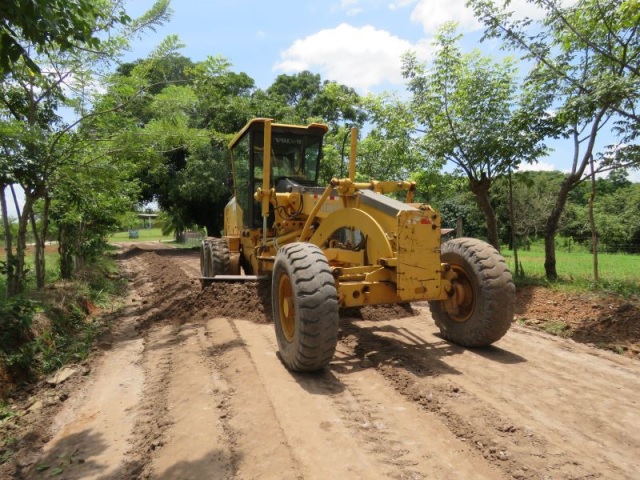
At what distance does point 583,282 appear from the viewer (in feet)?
29.1

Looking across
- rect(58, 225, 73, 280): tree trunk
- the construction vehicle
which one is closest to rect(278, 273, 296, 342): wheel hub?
the construction vehicle

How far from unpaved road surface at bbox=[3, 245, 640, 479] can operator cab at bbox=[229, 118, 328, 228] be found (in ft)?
8.66

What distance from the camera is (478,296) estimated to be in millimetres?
4957

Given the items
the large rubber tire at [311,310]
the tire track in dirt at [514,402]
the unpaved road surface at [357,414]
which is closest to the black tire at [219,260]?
the unpaved road surface at [357,414]

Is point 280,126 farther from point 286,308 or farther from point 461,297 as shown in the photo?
point 461,297

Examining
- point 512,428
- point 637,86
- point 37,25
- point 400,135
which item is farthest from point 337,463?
point 400,135

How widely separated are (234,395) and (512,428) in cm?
226

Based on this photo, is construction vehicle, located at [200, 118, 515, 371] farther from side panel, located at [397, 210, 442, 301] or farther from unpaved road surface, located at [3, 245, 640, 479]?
unpaved road surface, located at [3, 245, 640, 479]

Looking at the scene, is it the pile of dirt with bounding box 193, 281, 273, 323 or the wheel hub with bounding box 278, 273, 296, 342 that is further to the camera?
the pile of dirt with bounding box 193, 281, 273, 323

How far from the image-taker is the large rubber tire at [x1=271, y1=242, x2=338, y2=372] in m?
4.13

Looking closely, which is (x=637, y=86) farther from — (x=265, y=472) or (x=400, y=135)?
(x=265, y=472)

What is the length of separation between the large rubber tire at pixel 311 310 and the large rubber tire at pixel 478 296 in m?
1.70

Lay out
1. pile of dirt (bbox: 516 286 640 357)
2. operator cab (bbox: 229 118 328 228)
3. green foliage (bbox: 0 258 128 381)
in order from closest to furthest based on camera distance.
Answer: green foliage (bbox: 0 258 128 381)
pile of dirt (bbox: 516 286 640 357)
operator cab (bbox: 229 118 328 228)

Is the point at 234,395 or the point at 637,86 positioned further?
the point at 637,86
